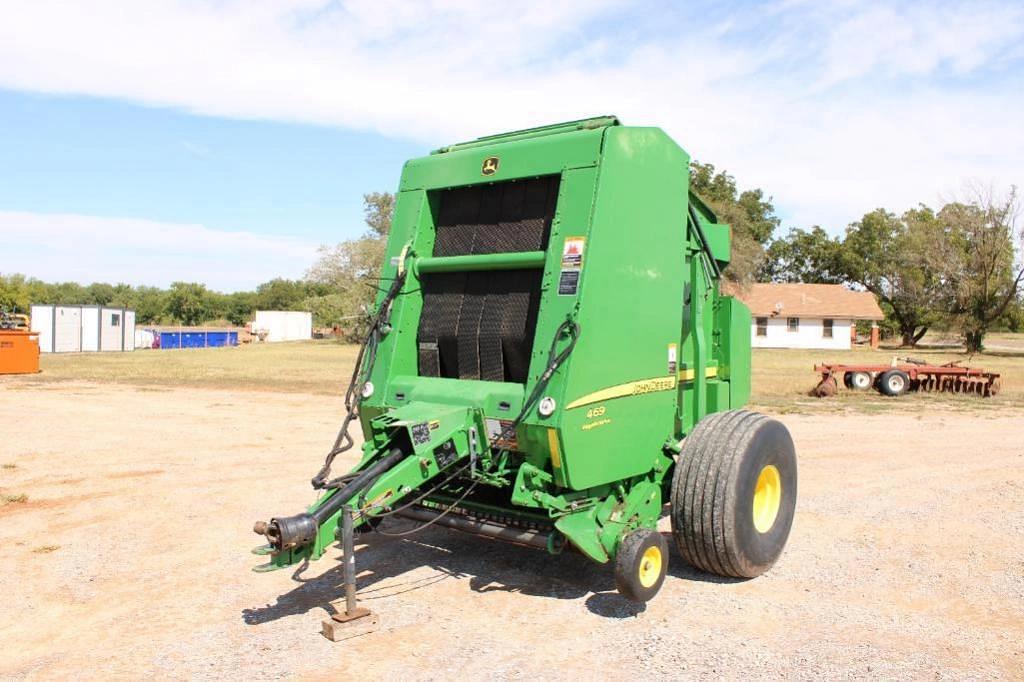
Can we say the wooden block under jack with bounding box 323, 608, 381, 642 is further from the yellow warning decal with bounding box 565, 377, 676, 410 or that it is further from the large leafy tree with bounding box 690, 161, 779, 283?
the large leafy tree with bounding box 690, 161, 779, 283

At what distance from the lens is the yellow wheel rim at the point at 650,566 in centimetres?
529

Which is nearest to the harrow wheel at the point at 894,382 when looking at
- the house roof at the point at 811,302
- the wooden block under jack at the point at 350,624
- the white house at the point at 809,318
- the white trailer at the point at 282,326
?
the wooden block under jack at the point at 350,624

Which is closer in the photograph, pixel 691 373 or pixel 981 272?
pixel 691 373

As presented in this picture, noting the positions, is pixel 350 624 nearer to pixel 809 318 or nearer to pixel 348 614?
pixel 348 614

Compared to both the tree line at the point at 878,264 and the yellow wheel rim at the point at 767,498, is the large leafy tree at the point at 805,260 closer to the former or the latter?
the tree line at the point at 878,264

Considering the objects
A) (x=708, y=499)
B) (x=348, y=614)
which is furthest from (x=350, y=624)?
(x=708, y=499)

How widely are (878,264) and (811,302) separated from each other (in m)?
12.4

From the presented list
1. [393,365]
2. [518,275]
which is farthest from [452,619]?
[518,275]

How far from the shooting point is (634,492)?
5992mm

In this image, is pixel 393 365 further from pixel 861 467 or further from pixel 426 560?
pixel 861 467

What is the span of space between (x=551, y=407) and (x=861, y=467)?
747cm

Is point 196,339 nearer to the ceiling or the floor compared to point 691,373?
nearer to the floor

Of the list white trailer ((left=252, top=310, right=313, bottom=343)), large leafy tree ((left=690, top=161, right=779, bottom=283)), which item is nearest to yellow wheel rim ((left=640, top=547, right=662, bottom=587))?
large leafy tree ((left=690, top=161, right=779, bottom=283))

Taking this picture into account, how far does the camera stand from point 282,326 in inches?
2640
